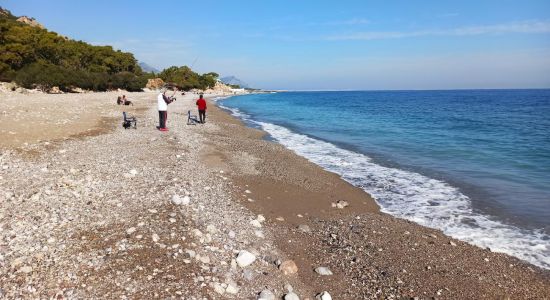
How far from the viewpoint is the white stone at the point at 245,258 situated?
621cm

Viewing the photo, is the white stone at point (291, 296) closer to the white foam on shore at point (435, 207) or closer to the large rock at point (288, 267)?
the large rock at point (288, 267)

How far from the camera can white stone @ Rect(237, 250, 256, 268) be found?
621 cm

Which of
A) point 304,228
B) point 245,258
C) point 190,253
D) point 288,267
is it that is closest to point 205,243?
point 190,253

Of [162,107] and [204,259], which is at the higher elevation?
[162,107]

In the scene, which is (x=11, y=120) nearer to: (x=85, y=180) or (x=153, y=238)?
(x=85, y=180)

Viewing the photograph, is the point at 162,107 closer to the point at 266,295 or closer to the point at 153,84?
the point at 266,295

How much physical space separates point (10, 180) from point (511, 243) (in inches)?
493

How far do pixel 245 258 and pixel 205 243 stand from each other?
0.90 metres

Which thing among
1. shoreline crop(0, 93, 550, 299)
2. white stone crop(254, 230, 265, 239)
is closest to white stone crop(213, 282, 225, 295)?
shoreline crop(0, 93, 550, 299)

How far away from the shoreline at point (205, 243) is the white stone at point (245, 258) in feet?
0.26

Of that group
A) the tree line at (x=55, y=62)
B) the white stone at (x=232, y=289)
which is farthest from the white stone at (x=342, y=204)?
the tree line at (x=55, y=62)

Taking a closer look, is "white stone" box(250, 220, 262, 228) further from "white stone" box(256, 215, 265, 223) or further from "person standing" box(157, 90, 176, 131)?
"person standing" box(157, 90, 176, 131)

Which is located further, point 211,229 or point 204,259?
point 211,229

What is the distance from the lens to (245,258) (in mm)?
6312
